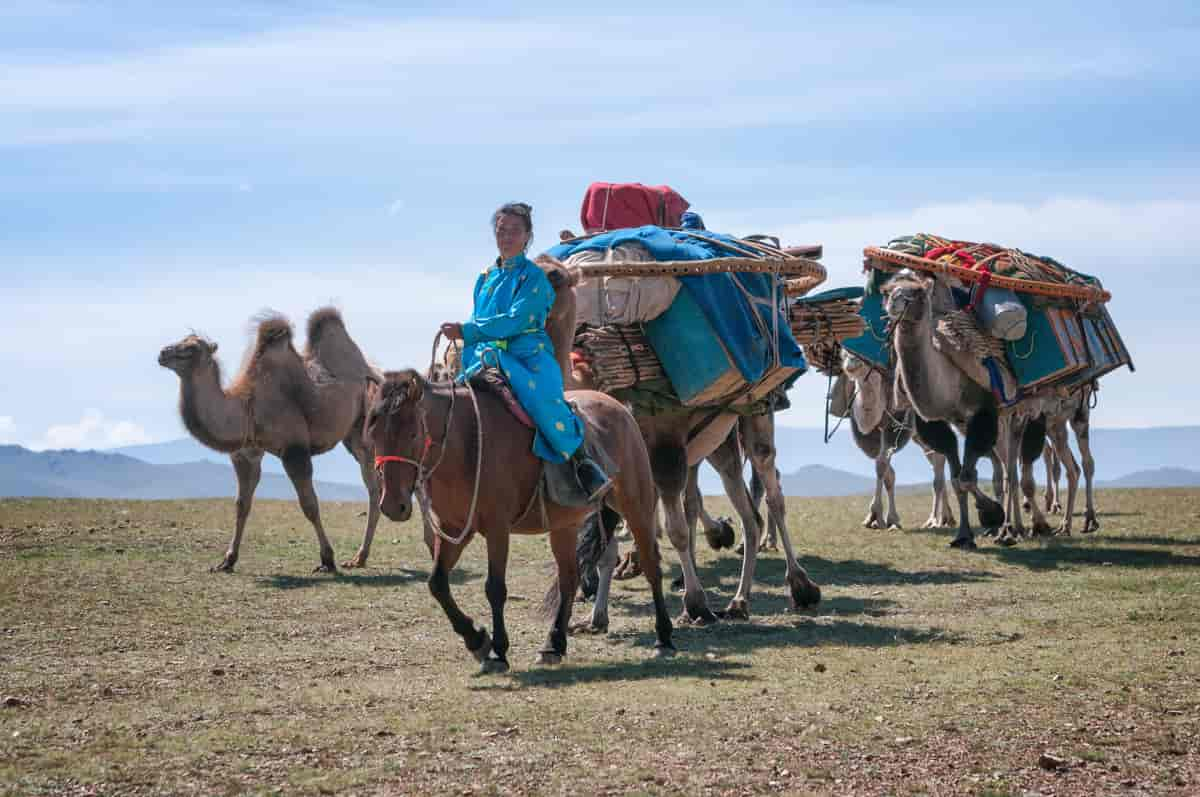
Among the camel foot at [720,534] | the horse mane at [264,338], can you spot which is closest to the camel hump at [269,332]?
the horse mane at [264,338]

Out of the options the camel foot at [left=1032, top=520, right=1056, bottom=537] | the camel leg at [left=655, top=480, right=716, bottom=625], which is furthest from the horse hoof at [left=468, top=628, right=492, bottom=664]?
the camel foot at [left=1032, top=520, right=1056, bottom=537]

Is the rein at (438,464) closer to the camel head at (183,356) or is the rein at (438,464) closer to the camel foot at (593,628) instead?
the camel foot at (593,628)

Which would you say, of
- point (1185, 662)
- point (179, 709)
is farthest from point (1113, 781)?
point (179, 709)

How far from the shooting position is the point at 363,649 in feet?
32.6

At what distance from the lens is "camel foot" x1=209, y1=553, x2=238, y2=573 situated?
14480 millimetres

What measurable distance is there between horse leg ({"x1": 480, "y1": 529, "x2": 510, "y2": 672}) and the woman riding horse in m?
0.60

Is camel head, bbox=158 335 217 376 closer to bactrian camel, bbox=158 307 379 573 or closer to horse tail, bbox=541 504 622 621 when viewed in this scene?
bactrian camel, bbox=158 307 379 573

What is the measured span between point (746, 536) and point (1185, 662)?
407 centimetres

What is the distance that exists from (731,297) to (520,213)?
2.94 metres

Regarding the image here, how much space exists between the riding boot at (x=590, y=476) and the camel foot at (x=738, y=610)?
284 centimetres

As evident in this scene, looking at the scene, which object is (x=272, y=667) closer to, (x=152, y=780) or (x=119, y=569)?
(x=152, y=780)

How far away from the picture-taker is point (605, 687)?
8070 millimetres

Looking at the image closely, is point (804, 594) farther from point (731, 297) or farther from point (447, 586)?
point (447, 586)

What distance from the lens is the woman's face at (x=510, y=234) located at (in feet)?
29.0
